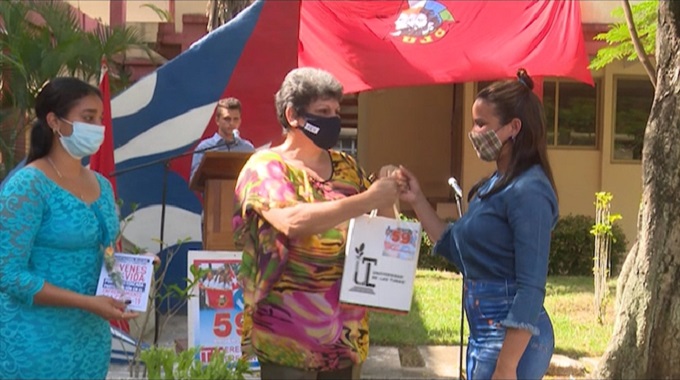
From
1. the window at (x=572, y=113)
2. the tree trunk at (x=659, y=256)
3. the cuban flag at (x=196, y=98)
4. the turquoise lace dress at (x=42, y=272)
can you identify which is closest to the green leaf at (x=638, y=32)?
the tree trunk at (x=659, y=256)

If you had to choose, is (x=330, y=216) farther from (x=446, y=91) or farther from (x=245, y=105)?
(x=446, y=91)

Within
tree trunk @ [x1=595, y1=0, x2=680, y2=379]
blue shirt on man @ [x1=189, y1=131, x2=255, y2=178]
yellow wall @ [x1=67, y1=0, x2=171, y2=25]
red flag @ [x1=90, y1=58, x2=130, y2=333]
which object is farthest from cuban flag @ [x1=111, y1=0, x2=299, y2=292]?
yellow wall @ [x1=67, y1=0, x2=171, y2=25]

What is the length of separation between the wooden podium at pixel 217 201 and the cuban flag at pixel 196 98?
74cm

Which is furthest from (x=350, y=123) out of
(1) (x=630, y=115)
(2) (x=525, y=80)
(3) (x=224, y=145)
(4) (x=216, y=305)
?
(2) (x=525, y=80)

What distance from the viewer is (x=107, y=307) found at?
9.04 feet

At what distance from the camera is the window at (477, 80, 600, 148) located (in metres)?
13.9

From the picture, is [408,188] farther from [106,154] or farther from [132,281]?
[106,154]

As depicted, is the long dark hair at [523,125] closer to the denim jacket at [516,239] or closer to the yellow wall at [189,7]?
the denim jacket at [516,239]

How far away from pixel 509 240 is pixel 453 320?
5.81 meters

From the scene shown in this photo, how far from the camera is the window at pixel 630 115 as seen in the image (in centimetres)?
1392

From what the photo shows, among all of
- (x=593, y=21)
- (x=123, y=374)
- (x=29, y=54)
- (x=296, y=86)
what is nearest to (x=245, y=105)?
(x=123, y=374)

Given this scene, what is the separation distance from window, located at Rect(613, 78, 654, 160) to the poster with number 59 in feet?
32.0

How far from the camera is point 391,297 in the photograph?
2.72 metres

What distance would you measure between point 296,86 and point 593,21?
1097 cm
